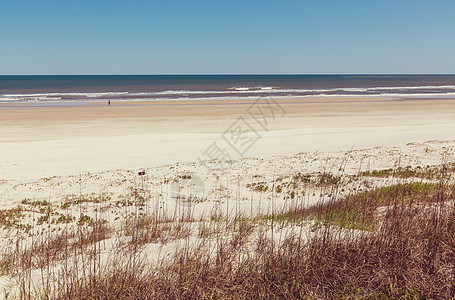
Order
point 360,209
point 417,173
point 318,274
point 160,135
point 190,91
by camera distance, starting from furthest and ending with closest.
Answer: point 190,91 → point 160,135 → point 417,173 → point 360,209 → point 318,274

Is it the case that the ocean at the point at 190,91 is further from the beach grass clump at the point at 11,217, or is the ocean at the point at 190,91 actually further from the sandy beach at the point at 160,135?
the beach grass clump at the point at 11,217

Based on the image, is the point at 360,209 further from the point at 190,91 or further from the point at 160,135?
the point at 190,91

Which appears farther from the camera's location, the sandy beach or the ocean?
the ocean

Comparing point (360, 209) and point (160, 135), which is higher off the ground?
point (360, 209)

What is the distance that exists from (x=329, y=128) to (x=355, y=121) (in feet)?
19.2

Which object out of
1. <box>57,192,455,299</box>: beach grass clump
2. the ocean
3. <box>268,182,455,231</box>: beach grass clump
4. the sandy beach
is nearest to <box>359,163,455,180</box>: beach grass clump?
<box>268,182,455,231</box>: beach grass clump

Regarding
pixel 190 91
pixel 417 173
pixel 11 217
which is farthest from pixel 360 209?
pixel 190 91

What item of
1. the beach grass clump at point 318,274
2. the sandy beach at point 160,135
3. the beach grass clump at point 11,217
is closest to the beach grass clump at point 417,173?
the sandy beach at point 160,135

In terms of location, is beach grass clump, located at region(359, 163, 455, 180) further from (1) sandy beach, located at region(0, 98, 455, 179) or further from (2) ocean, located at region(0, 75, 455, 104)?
(2) ocean, located at region(0, 75, 455, 104)

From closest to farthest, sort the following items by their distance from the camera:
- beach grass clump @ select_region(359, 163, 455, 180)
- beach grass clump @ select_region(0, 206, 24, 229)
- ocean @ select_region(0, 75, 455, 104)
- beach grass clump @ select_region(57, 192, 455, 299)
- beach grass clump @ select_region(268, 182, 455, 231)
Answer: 1. beach grass clump @ select_region(57, 192, 455, 299)
2. beach grass clump @ select_region(268, 182, 455, 231)
3. beach grass clump @ select_region(0, 206, 24, 229)
4. beach grass clump @ select_region(359, 163, 455, 180)
5. ocean @ select_region(0, 75, 455, 104)

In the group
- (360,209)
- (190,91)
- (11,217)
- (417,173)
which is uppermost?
(190,91)

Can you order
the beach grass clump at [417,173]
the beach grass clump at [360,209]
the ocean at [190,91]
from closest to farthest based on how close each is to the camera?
the beach grass clump at [360,209] < the beach grass clump at [417,173] < the ocean at [190,91]

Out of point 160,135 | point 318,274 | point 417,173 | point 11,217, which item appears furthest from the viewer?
point 160,135

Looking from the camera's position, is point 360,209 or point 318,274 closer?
point 318,274
